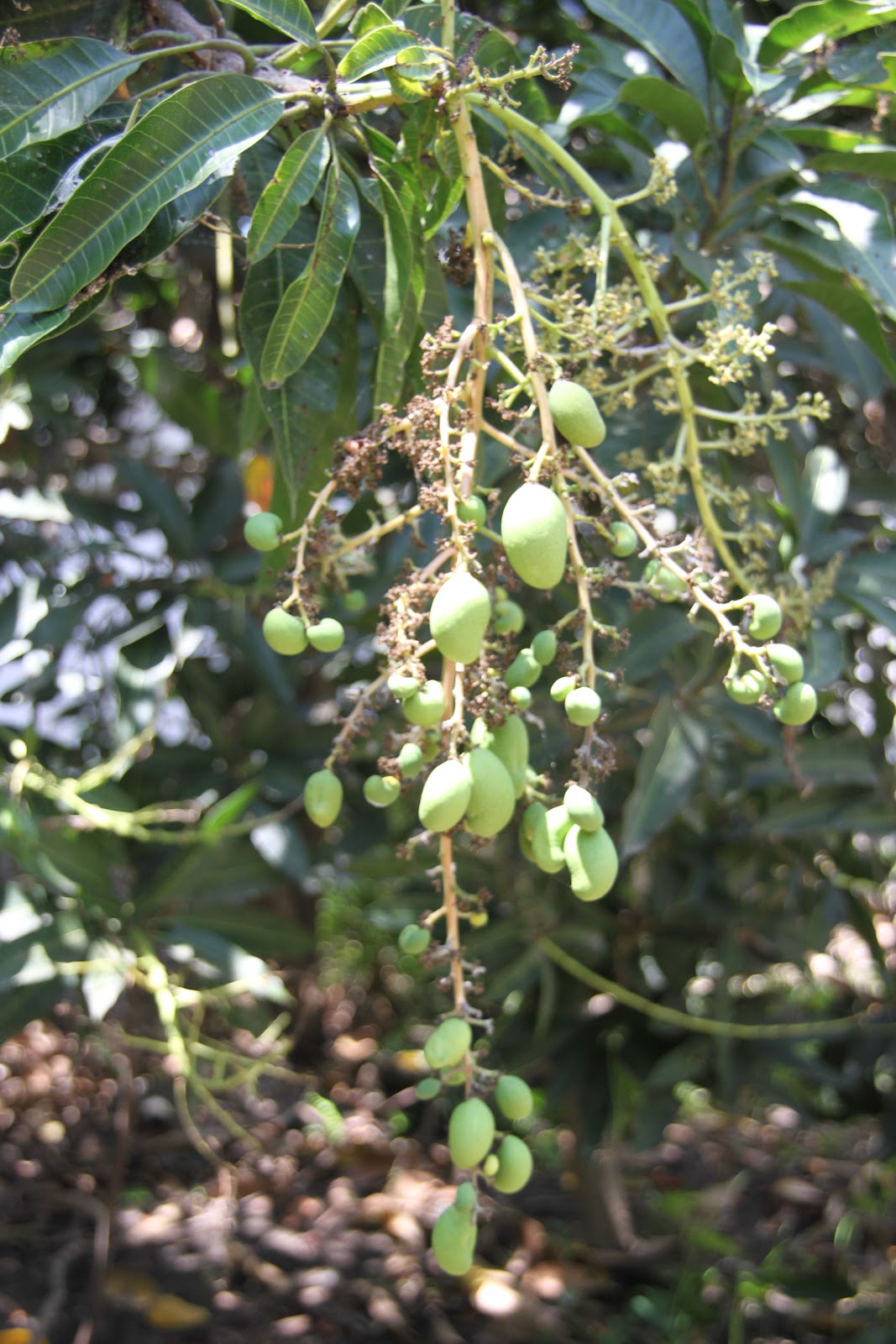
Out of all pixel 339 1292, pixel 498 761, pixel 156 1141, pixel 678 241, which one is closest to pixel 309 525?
pixel 498 761

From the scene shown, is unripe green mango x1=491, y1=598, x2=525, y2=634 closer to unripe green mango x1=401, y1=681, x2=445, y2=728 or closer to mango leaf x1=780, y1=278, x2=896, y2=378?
unripe green mango x1=401, y1=681, x2=445, y2=728

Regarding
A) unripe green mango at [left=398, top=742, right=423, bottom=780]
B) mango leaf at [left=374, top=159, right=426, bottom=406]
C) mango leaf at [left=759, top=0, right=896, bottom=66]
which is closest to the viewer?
unripe green mango at [left=398, top=742, right=423, bottom=780]

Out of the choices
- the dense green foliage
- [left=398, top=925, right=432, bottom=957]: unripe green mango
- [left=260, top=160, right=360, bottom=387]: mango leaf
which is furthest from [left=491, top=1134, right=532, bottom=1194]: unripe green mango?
[left=260, top=160, right=360, bottom=387]: mango leaf

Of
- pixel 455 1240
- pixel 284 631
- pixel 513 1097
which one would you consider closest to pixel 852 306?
pixel 284 631

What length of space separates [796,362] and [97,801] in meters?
1.26

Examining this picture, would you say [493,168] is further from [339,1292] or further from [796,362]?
[339,1292]

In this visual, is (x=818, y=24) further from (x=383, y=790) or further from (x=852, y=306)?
(x=383, y=790)

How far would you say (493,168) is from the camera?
95 cm

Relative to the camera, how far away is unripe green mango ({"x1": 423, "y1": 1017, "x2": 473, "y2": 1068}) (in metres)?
0.78

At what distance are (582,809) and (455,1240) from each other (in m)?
0.33

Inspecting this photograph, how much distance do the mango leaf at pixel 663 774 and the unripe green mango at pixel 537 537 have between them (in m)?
0.67

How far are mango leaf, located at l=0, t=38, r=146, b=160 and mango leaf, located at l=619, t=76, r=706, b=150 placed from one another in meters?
0.54

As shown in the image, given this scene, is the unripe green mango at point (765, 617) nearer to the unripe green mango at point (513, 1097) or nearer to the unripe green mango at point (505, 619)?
the unripe green mango at point (505, 619)

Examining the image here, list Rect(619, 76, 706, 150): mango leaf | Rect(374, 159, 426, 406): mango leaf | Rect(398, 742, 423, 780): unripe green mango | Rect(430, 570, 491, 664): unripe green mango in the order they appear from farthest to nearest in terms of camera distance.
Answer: Rect(619, 76, 706, 150): mango leaf < Rect(374, 159, 426, 406): mango leaf < Rect(398, 742, 423, 780): unripe green mango < Rect(430, 570, 491, 664): unripe green mango
